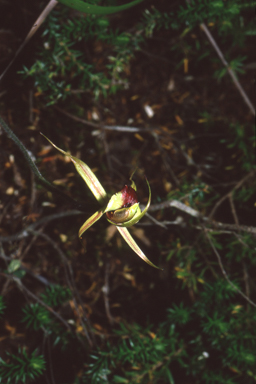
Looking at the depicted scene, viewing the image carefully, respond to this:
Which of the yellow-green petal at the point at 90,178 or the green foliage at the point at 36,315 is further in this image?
the green foliage at the point at 36,315

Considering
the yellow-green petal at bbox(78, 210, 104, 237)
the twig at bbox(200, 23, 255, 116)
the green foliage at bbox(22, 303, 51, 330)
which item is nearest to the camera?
the yellow-green petal at bbox(78, 210, 104, 237)

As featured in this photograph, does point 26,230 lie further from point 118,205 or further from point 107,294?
point 118,205

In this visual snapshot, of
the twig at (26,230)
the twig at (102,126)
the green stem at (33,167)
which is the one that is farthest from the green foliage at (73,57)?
the twig at (26,230)

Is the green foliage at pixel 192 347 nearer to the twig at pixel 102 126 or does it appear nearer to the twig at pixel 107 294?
the twig at pixel 107 294

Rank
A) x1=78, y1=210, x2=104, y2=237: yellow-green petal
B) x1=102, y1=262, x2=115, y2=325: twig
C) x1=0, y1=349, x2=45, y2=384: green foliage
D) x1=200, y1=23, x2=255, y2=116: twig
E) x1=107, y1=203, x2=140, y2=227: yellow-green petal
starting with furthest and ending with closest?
x1=102, y1=262, x2=115, y2=325: twig → x1=200, y1=23, x2=255, y2=116: twig → x1=0, y1=349, x2=45, y2=384: green foliage → x1=78, y1=210, x2=104, y2=237: yellow-green petal → x1=107, y1=203, x2=140, y2=227: yellow-green petal

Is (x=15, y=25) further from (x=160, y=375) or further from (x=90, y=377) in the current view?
(x=160, y=375)

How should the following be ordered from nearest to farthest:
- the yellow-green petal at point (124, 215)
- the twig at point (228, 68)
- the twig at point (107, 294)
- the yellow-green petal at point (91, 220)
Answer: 1. the yellow-green petal at point (124, 215)
2. the yellow-green petal at point (91, 220)
3. the twig at point (228, 68)
4. the twig at point (107, 294)

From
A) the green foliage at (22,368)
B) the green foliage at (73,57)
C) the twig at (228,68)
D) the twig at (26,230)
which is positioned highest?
the green foliage at (73,57)

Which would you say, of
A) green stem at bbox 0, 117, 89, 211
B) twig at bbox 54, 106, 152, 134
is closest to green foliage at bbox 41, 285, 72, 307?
green stem at bbox 0, 117, 89, 211

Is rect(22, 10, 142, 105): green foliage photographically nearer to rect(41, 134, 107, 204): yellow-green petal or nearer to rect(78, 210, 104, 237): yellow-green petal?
rect(41, 134, 107, 204): yellow-green petal

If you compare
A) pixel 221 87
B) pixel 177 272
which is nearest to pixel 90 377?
pixel 177 272

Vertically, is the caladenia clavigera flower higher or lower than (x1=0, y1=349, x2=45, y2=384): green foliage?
higher

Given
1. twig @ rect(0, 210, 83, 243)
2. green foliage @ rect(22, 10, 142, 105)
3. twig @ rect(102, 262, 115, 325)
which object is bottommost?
twig @ rect(102, 262, 115, 325)
